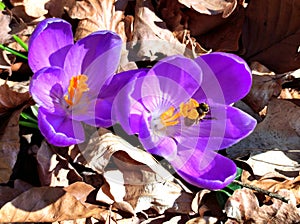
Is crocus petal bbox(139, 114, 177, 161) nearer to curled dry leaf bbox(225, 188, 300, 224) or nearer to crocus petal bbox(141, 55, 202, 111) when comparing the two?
crocus petal bbox(141, 55, 202, 111)

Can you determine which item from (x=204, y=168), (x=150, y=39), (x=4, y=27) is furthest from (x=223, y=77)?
(x=4, y=27)

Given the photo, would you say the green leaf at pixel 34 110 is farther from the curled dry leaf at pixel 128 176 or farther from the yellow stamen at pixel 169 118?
the yellow stamen at pixel 169 118

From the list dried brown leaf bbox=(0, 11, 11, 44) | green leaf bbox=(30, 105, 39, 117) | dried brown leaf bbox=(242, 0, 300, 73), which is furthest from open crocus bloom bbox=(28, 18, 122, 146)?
dried brown leaf bbox=(242, 0, 300, 73)

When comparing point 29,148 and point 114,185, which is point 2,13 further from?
point 114,185

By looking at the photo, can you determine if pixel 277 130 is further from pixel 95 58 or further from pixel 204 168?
pixel 95 58

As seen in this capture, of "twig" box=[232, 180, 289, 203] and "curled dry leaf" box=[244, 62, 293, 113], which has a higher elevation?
"curled dry leaf" box=[244, 62, 293, 113]

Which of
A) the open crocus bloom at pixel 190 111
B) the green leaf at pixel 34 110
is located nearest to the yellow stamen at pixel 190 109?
the open crocus bloom at pixel 190 111
